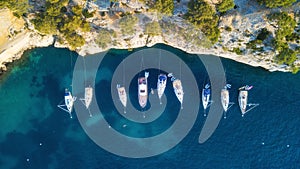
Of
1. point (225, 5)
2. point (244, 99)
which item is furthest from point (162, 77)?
point (225, 5)

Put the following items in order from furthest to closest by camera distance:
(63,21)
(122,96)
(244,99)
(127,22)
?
(122,96) < (244,99) < (63,21) < (127,22)

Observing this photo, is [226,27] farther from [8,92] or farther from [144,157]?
[8,92]

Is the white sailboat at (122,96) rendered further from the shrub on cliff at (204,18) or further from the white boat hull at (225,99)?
the white boat hull at (225,99)

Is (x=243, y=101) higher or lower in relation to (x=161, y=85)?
lower

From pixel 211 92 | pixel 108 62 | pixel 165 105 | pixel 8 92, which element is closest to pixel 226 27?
pixel 211 92

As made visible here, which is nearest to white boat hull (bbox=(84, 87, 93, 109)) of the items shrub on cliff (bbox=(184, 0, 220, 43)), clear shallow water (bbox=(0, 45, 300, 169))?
clear shallow water (bbox=(0, 45, 300, 169))

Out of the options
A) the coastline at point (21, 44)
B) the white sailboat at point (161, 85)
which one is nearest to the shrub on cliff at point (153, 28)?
A: the white sailboat at point (161, 85)

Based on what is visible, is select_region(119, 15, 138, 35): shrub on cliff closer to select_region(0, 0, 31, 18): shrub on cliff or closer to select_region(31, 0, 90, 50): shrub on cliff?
select_region(31, 0, 90, 50): shrub on cliff

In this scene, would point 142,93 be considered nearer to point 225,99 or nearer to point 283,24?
point 225,99

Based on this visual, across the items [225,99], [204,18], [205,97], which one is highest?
[204,18]
